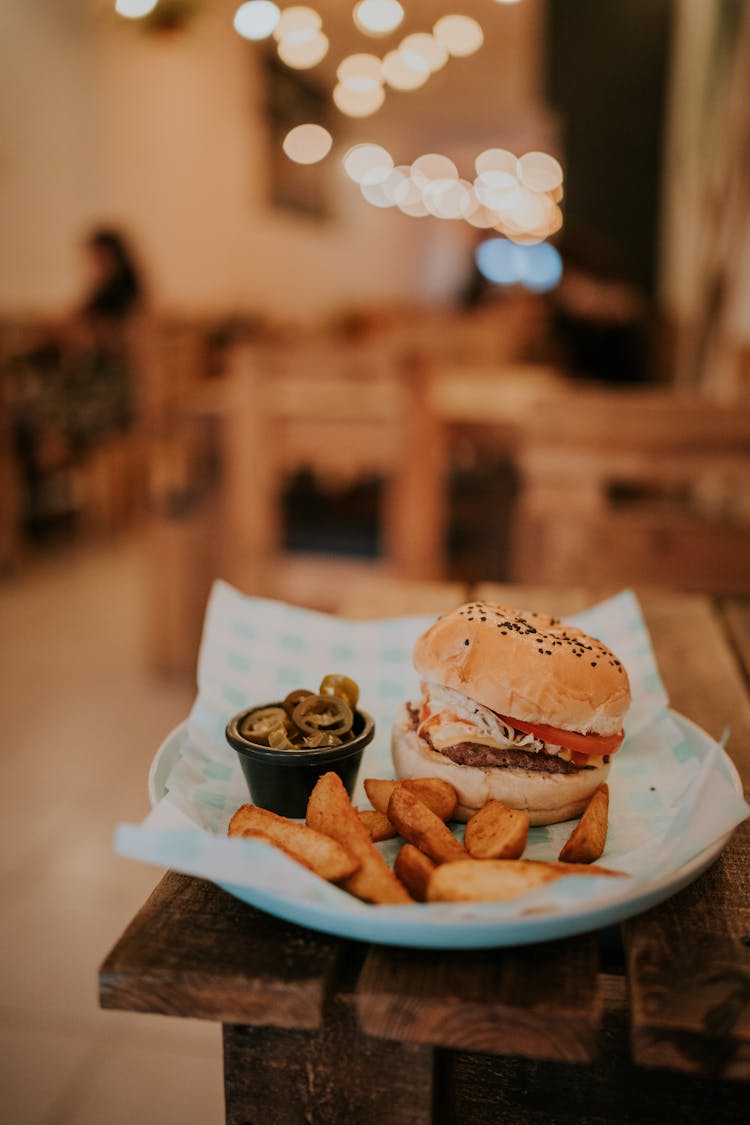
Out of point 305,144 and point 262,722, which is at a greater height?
point 305,144

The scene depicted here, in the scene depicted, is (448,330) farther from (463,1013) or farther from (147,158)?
(463,1013)

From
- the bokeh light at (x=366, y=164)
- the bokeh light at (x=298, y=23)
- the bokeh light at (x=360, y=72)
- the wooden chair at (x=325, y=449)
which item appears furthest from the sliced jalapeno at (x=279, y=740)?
the bokeh light at (x=366, y=164)

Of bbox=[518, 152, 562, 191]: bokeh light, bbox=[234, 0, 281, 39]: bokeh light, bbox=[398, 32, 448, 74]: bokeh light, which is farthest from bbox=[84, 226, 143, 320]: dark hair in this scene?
bbox=[518, 152, 562, 191]: bokeh light

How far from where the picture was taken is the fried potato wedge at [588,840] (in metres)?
0.77

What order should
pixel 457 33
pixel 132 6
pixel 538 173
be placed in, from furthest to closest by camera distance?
1. pixel 538 173
2. pixel 457 33
3. pixel 132 6

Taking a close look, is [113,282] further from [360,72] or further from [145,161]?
[360,72]

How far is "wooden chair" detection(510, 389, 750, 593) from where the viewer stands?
2332mm

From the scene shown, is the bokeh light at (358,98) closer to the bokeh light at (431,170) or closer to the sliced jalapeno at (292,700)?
the sliced jalapeno at (292,700)

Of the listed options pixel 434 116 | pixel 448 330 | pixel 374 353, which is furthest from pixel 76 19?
pixel 434 116

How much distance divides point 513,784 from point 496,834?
15cm

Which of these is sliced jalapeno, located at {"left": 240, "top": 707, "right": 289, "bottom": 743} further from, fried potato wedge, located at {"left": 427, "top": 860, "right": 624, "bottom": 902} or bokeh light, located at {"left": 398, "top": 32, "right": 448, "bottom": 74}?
bokeh light, located at {"left": 398, "top": 32, "right": 448, "bottom": 74}

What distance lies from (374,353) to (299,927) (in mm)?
2451

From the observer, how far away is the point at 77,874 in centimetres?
229

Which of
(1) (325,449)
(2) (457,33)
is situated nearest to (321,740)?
(1) (325,449)
